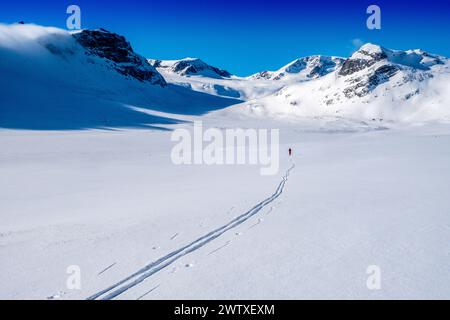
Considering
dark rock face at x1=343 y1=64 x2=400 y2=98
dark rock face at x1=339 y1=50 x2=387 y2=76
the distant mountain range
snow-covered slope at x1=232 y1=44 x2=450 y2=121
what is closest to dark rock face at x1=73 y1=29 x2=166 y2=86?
the distant mountain range

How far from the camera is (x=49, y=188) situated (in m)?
15.6

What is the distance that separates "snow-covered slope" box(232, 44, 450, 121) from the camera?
126m

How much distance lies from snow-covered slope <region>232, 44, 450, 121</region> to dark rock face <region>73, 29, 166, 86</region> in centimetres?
5499

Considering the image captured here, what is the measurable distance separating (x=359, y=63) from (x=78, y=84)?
393 ft

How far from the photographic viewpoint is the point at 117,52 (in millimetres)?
176625

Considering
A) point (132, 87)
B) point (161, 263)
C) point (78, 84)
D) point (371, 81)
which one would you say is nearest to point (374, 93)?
point (371, 81)

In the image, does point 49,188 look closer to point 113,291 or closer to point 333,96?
point 113,291

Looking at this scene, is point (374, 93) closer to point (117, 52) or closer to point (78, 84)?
point (78, 84)

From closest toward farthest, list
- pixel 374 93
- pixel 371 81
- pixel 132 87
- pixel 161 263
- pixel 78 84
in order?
pixel 161 263
pixel 78 84
pixel 374 93
pixel 371 81
pixel 132 87

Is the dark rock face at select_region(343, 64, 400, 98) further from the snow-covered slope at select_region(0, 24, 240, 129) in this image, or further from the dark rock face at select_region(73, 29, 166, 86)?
the dark rock face at select_region(73, 29, 166, 86)

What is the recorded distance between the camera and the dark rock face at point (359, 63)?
164 m

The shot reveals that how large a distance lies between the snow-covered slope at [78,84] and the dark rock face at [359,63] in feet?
212

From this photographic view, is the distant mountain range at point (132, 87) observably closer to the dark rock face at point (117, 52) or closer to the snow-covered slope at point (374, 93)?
the snow-covered slope at point (374, 93)

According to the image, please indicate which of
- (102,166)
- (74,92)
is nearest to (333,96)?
(74,92)
